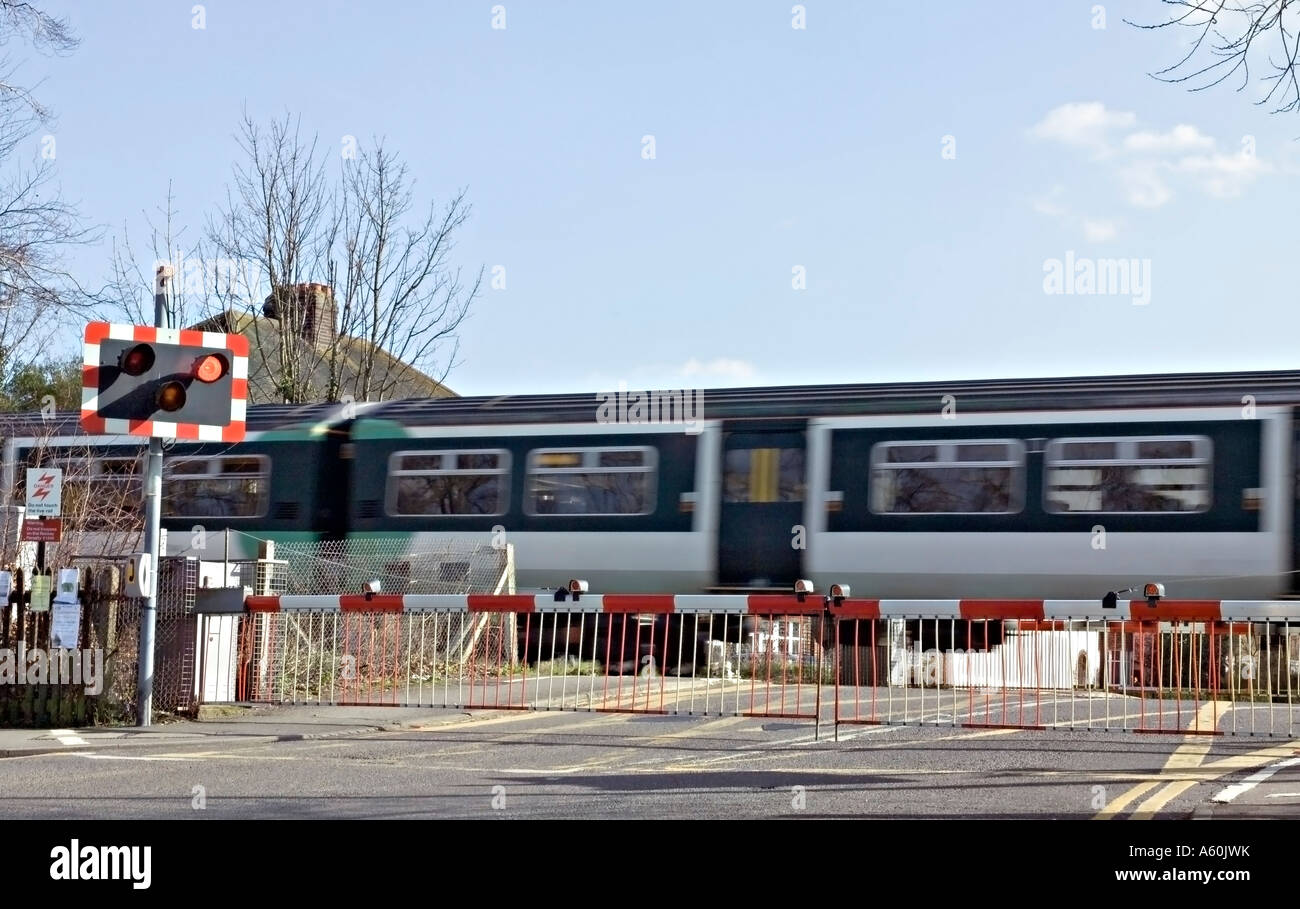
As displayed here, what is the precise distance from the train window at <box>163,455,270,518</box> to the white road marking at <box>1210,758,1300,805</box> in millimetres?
16680

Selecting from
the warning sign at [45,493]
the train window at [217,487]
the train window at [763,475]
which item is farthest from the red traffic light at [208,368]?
the train window at [217,487]

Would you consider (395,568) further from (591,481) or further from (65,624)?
(65,624)

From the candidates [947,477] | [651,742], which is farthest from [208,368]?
[947,477]

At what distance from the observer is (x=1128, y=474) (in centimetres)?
1953

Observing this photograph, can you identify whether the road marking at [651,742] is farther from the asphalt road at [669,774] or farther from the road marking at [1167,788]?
the road marking at [1167,788]

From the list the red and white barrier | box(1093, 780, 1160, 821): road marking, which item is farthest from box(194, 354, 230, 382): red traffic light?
box(1093, 780, 1160, 821): road marking

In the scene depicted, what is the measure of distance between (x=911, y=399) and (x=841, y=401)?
3.26 ft

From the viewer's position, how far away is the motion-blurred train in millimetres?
19125

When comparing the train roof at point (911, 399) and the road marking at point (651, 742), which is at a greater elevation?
the train roof at point (911, 399)

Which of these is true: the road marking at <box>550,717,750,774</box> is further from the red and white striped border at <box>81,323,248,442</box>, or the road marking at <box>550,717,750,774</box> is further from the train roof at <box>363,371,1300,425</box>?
the train roof at <box>363,371,1300,425</box>

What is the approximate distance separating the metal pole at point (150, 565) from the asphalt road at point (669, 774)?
124cm

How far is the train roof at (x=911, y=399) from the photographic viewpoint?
1928 cm

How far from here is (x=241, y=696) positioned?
1470 cm
